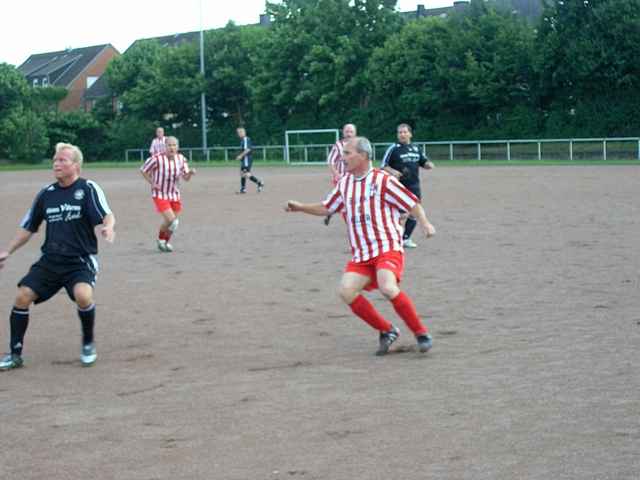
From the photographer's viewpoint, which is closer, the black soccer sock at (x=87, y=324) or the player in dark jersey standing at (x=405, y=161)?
the black soccer sock at (x=87, y=324)

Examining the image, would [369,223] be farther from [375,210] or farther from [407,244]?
[407,244]

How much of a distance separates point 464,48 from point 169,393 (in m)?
50.6

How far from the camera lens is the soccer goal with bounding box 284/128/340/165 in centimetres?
5791

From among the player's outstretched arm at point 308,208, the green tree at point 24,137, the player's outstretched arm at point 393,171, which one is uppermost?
the green tree at point 24,137

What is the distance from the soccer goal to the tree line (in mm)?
1987

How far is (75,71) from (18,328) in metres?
109

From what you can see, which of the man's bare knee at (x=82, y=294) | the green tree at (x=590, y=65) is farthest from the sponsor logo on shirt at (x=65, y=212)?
the green tree at (x=590, y=65)

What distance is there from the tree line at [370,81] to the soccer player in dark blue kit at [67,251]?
43.6 meters

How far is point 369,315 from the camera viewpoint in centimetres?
816

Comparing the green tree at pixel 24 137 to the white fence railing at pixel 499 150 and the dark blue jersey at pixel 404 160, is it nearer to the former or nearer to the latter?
the white fence railing at pixel 499 150

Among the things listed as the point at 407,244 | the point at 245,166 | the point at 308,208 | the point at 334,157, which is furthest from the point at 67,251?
the point at 245,166

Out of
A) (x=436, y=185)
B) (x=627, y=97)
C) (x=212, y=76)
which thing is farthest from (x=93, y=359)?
(x=212, y=76)

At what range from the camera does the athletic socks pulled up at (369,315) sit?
26.6 ft

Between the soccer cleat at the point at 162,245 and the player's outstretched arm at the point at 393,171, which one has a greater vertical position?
the player's outstretched arm at the point at 393,171
